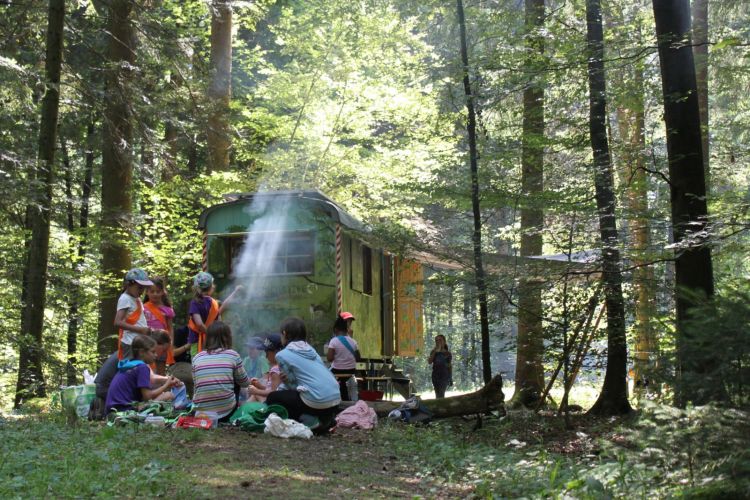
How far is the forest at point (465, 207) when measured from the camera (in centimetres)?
562

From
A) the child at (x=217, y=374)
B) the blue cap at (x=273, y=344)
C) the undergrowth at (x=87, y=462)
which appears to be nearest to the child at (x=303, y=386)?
the child at (x=217, y=374)

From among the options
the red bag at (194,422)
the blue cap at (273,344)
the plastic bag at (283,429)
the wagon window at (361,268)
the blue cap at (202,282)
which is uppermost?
the wagon window at (361,268)

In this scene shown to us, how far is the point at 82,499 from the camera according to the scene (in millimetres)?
4789

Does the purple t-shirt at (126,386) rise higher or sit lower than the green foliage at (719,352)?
lower

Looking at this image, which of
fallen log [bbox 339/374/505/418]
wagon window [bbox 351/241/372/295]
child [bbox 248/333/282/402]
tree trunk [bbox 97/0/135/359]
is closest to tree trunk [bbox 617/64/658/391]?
fallen log [bbox 339/374/505/418]

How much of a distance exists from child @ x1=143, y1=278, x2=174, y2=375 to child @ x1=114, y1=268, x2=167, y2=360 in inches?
18.4

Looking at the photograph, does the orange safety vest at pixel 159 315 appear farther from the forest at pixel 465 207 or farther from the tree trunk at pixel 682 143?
the tree trunk at pixel 682 143

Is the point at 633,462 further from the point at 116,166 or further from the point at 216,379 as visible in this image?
the point at 116,166

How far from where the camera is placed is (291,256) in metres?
14.6

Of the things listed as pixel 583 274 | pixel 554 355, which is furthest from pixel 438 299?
pixel 583 274

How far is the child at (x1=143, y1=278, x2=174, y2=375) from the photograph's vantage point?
10592mm

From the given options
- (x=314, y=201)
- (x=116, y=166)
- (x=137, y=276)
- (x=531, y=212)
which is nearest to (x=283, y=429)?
(x=137, y=276)

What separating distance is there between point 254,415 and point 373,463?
1718 millimetres

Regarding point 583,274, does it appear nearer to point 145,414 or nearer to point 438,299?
point 438,299
